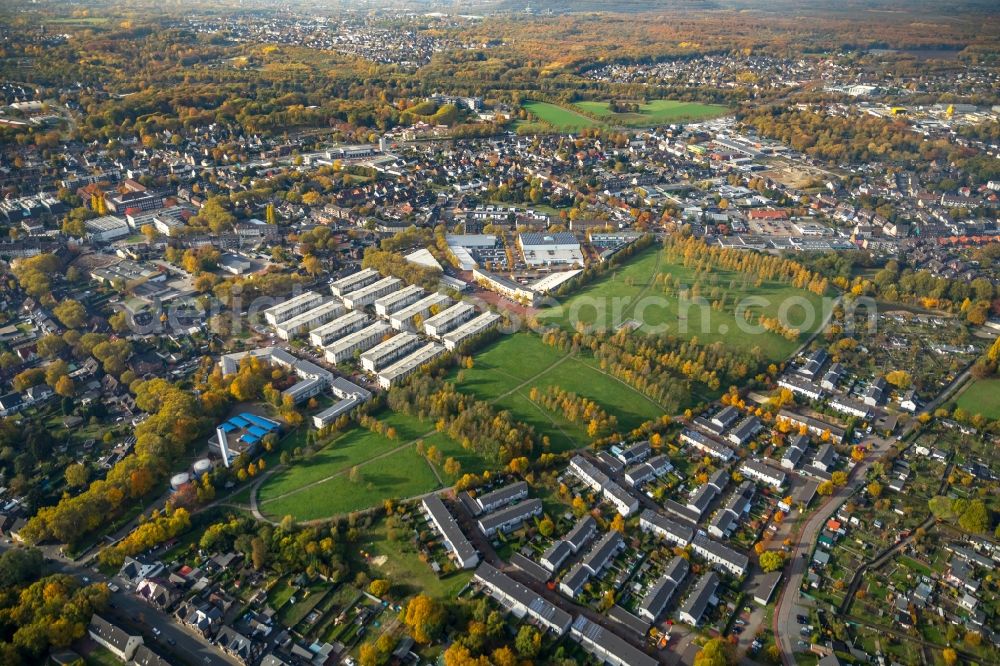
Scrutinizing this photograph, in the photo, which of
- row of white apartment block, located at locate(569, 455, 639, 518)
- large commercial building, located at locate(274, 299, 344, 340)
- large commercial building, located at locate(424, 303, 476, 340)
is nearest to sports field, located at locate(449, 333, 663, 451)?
row of white apartment block, located at locate(569, 455, 639, 518)

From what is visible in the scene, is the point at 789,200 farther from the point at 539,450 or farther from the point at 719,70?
the point at 719,70

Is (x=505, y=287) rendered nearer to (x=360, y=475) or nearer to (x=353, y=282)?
(x=353, y=282)

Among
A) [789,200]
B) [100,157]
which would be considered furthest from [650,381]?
[100,157]

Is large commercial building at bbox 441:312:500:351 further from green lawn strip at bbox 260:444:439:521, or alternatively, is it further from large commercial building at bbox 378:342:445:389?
green lawn strip at bbox 260:444:439:521

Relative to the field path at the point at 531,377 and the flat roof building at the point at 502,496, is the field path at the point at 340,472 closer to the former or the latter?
the field path at the point at 531,377

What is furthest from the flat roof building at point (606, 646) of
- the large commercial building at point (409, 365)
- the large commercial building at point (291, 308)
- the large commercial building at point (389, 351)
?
the large commercial building at point (291, 308)

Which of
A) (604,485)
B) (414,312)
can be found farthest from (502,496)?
(414,312)
